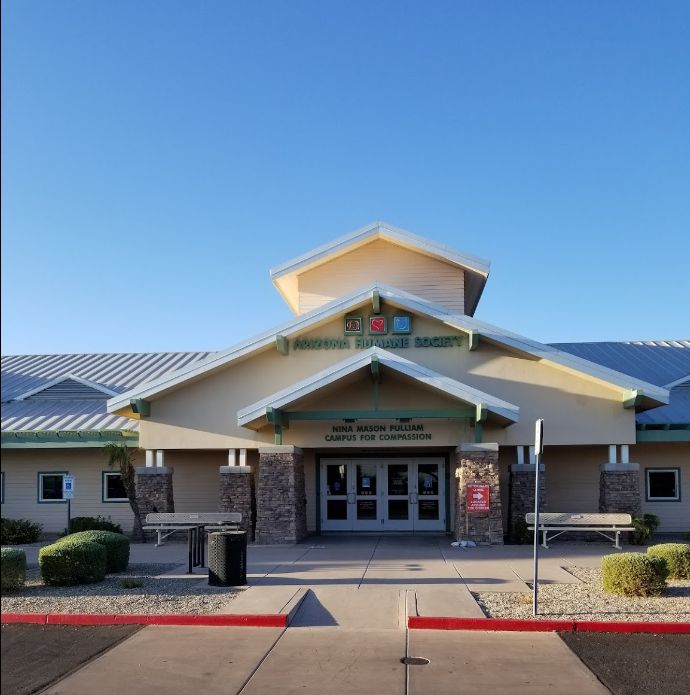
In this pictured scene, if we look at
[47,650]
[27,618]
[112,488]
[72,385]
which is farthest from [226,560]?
[72,385]

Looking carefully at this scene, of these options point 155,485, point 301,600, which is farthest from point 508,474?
point 301,600

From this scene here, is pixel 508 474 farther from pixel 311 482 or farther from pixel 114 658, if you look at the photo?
pixel 114 658

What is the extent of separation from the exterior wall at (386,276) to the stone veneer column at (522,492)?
558 cm

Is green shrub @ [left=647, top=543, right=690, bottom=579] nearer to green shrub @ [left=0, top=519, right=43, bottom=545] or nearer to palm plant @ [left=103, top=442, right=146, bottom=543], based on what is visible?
palm plant @ [left=103, top=442, right=146, bottom=543]

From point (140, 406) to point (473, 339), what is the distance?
914 centimetres

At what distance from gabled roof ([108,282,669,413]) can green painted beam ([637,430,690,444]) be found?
2.53 ft

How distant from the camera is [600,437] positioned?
20.6 meters

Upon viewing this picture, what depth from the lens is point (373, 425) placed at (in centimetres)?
2111

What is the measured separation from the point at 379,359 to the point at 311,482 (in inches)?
Answer: 235

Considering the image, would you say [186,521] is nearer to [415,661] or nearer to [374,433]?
[374,433]

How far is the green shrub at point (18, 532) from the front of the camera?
2148cm

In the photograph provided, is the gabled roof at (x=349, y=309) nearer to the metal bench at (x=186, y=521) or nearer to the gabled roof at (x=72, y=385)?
the gabled roof at (x=72, y=385)

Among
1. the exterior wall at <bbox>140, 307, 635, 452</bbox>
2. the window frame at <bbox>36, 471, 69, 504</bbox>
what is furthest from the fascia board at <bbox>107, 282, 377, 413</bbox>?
the window frame at <bbox>36, 471, 69, 504</bbox>

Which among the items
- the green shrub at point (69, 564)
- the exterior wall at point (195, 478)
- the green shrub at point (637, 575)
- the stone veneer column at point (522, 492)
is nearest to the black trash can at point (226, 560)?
the green shrub at point (69, 564)
